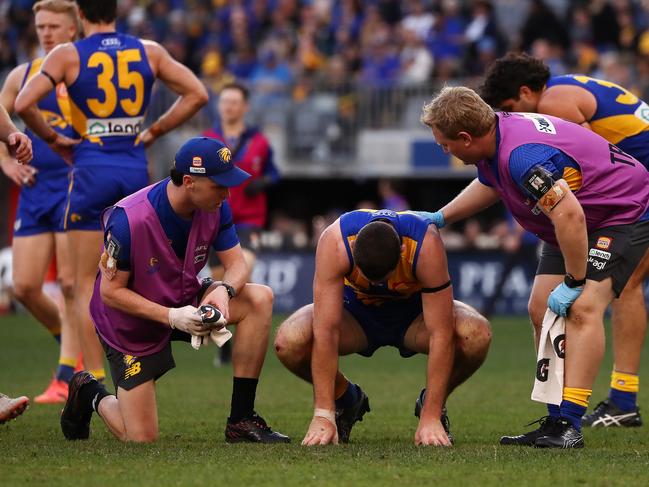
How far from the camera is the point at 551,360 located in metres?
6.80

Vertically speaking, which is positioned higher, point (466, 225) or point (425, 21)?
point (425, 21)

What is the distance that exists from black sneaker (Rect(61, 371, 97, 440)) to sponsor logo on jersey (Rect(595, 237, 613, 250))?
9.74ft

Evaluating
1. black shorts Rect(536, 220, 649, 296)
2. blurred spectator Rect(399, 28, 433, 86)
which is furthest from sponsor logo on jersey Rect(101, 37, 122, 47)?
blurred spectator Rect(399, 28, 433, 86)

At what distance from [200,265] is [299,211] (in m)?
15.4

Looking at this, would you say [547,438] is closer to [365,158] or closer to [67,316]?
[67,316]

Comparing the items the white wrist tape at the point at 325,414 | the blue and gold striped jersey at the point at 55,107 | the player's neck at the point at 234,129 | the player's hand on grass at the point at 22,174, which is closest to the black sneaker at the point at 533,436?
the white wrist tape at the point at 325,414

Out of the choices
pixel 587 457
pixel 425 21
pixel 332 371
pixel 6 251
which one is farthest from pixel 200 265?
pixel 425 21

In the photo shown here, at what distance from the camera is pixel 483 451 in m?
6.34

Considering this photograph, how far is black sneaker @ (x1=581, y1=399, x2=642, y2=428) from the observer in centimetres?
779

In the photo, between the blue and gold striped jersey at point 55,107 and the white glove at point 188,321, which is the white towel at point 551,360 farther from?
the blue and gold striped jersey at point 55,107

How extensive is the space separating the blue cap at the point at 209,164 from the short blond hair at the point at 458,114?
1.04 meters

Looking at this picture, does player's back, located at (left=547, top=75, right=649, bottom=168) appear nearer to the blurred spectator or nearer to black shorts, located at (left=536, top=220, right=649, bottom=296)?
black shorts, located at (left=536, top=220, right=649, bottom=296)

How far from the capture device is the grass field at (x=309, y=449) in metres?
5.50

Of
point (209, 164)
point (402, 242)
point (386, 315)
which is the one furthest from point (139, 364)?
point (402, 242)
